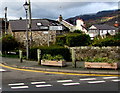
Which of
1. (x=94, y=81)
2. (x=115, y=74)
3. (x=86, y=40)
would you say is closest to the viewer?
(x=94, y=81)

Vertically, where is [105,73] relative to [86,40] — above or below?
below

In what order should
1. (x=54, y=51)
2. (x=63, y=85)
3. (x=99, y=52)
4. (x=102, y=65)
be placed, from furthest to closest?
(x=99, y=52), (x=54, y=51), (x=102, y=65), (x=63, y=85)

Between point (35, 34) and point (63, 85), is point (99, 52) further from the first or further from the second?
point (35, 34)

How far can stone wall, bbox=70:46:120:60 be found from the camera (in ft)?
66.2

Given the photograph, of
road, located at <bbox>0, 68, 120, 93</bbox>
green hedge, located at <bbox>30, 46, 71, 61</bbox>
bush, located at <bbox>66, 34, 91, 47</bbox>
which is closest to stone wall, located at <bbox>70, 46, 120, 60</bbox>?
green hedge, located at <bbox>30, 46, 71, 61</bbox>

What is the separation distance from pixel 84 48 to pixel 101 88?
42.2 feet

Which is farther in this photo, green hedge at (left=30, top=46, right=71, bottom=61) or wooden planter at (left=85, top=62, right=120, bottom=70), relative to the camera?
green hedge at (left=30, top=46, right=71, bottom=61)

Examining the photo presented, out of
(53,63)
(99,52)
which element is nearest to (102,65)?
(53,63)

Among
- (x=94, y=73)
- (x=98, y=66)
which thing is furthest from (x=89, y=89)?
(x=98, y=66)

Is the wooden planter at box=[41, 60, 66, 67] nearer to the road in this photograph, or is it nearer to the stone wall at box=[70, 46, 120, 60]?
the road

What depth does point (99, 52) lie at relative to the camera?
20562 mm

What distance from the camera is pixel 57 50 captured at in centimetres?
1984

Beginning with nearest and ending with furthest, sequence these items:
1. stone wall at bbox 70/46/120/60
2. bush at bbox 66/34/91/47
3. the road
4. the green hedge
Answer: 1. the road
2. the green hedge
3. stone wall at bbox 70/46/120/60
4. bush at bbox 66/34/91/47

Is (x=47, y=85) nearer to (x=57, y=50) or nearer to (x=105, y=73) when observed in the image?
(x=105, y=73)
